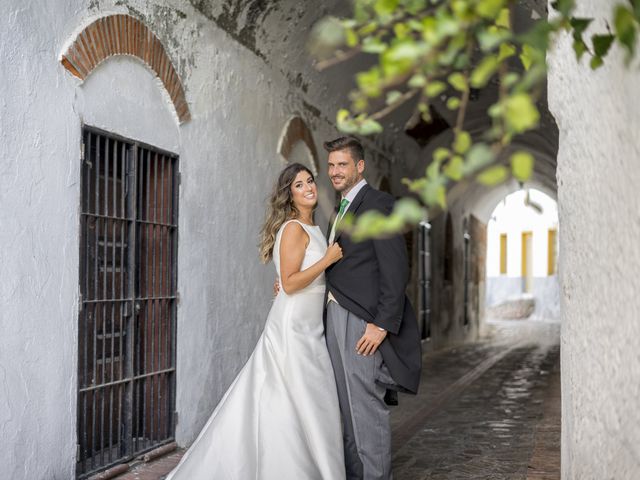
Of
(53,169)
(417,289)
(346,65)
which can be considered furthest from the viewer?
(417,289)

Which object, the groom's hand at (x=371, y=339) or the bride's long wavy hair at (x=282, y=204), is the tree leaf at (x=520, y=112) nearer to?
the groom's hand at (x=371, y=339)

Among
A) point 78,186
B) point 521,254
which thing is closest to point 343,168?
point 78,186

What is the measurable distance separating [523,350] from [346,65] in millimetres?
A: 8213

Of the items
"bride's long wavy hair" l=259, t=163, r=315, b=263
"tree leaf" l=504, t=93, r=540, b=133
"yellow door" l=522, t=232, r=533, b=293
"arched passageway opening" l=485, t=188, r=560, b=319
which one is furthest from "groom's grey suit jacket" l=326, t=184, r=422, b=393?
"yellow door" l=522, t=232, r=533, b=293

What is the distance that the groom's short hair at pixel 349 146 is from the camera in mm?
4086

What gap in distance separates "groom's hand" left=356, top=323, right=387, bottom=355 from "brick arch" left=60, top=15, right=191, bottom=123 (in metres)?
2.18

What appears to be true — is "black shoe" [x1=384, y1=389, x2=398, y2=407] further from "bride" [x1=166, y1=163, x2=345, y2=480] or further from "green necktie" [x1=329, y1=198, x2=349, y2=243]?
"green necktie" [x1=329, y1=198, x2=349, y2=243]

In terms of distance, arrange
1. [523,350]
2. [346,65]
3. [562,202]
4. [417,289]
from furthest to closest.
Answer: [523,350], [417,289], [346,65], [562,202]

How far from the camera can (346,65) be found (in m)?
9.15

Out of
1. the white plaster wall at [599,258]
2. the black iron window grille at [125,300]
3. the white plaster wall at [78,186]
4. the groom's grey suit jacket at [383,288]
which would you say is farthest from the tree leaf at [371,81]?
the black iron window grille at [125,300]

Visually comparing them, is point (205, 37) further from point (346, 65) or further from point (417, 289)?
point (417, 289)

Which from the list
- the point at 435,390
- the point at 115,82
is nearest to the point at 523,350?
the point at 435,390

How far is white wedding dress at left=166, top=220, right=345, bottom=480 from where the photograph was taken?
4.02m

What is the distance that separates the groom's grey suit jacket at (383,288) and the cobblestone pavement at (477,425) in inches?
50.8
